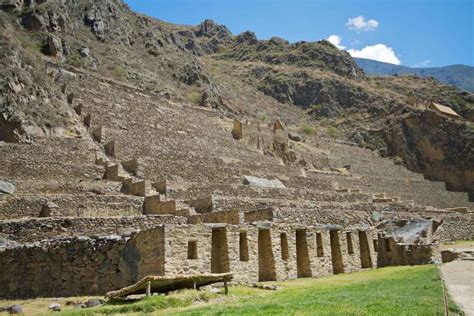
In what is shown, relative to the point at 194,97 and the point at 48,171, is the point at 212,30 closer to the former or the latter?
the point at 194,97

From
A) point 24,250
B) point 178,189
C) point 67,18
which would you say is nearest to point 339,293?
point 24,250

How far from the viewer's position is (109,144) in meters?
29.5

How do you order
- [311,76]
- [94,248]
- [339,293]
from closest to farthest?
[339,293]
[94,248]
[311,76]

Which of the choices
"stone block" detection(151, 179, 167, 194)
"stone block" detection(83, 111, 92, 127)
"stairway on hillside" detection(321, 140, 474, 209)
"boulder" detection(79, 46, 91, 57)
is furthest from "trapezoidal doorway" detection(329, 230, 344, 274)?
"boulder" detection(79, 46, 91, 57)

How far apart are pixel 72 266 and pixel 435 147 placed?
5749 cm

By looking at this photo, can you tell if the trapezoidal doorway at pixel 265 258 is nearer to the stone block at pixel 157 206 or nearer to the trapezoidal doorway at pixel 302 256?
the trapezoidal doorway at pixel 302 256

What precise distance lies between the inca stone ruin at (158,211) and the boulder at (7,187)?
0.05 m

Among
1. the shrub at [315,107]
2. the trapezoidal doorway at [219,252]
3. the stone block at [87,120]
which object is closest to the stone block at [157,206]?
the trapezoidal doorway at [219,252]

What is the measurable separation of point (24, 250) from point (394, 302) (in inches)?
407

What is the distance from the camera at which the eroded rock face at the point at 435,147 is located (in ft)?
201

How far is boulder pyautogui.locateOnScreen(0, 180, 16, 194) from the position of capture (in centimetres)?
2092

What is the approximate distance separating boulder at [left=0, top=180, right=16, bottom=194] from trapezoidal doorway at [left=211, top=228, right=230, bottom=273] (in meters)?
9.92

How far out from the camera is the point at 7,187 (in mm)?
21234

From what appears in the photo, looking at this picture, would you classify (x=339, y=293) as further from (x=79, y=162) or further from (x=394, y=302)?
(x=79, y=162)
